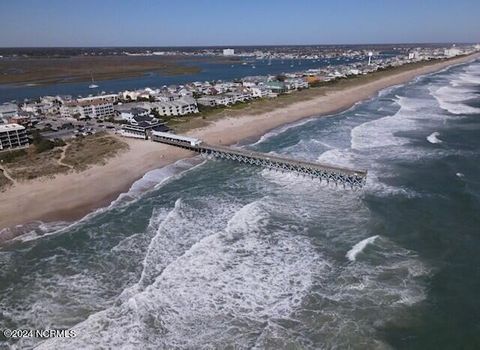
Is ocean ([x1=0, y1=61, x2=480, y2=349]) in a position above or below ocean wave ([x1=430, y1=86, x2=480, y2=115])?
below

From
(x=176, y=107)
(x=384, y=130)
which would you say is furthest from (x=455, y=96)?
(x=176, y=107)

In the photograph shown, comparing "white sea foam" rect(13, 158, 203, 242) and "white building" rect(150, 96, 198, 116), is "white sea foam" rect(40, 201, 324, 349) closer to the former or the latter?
"white sea foam" rect(13, 158, 203, 242)

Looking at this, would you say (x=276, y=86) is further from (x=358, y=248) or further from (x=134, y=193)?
(x=358, y=248)

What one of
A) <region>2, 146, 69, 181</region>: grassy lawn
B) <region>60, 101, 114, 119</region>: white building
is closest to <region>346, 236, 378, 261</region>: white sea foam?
<region>2, 146, 69, 181</region>: grassy lawn

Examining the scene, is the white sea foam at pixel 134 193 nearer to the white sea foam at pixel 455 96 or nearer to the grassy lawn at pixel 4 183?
the grassy lawn at pixel 4 183

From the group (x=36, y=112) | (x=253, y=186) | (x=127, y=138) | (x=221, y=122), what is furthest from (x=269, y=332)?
(x=36, y=112)

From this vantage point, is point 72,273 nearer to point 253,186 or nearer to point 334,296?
point 334,296

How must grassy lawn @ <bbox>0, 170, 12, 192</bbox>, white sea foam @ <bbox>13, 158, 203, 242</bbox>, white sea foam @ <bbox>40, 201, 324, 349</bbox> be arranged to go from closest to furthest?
white sea foam @ <bbox>40, 201, 324, 349</bbox>, white sea foam @ <bbox>13, 158, 203, 242</bbox>, grassy lawn @ <bbox>0, 170, 12, 192</bbox>
